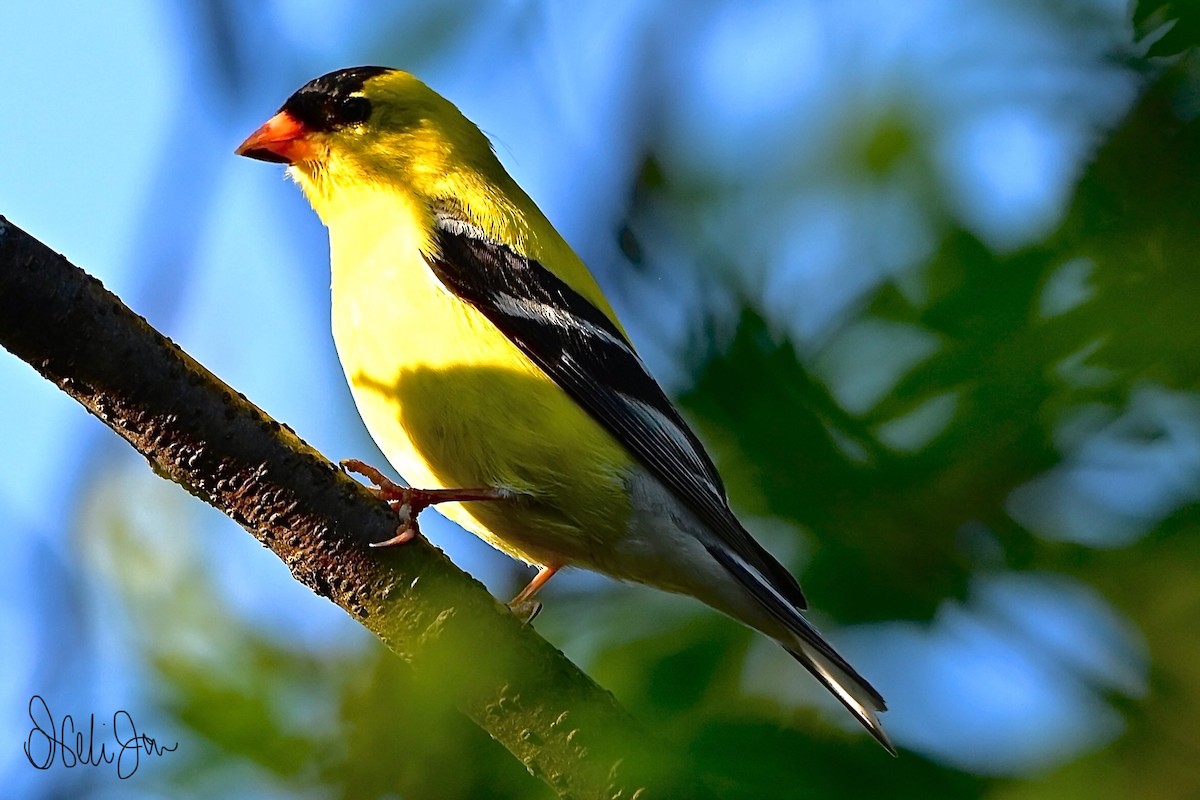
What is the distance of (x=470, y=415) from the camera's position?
3713 millimetres

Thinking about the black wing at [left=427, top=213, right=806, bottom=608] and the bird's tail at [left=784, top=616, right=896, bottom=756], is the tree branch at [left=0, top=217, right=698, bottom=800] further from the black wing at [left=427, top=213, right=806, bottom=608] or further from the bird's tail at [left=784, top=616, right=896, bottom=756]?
the black wing at [left=427, top=213, right=806, bottom=608]

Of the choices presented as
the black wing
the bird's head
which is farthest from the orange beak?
the black wing

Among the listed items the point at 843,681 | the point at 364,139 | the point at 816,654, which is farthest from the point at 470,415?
the point at 843,681

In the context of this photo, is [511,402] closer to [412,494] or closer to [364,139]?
[412,494]

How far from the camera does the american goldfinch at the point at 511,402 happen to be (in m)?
3.74

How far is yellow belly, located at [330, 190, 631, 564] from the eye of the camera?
3.74m

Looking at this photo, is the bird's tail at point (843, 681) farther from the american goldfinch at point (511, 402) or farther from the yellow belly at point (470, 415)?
the yellow belly at point (470, 415)

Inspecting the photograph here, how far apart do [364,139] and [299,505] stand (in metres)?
2.27

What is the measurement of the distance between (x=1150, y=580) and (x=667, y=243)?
73 cm

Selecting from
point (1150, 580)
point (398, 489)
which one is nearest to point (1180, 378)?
point (1150, 580)

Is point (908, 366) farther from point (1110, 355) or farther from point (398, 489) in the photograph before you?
point (398, 489)

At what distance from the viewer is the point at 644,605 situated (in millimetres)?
1953

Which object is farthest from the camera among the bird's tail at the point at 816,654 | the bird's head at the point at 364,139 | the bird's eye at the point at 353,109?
the bird's eye at the point at 353,109

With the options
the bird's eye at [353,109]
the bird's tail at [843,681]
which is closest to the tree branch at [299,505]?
the bird's tail at [843,681]
